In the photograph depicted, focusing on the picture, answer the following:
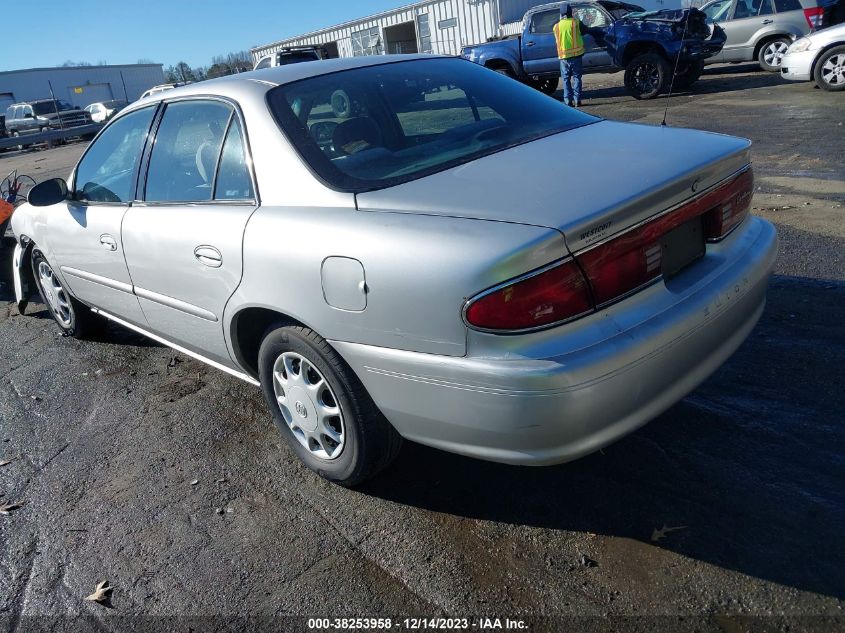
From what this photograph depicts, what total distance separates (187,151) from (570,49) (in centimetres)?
1164

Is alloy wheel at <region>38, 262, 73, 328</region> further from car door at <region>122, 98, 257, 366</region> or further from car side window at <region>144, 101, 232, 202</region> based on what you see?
car side window at <region>144, 101, 232, 202</region>

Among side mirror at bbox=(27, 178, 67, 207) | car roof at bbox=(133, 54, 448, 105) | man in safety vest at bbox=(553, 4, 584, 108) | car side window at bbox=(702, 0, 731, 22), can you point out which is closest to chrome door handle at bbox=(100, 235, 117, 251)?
side mirror at bbox=(27, 178, 67, 207)

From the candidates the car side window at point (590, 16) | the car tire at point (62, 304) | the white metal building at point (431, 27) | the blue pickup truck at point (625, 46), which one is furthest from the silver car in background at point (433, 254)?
the white metal building at point (431, 27)

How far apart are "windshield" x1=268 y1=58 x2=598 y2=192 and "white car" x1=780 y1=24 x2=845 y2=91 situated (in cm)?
1014

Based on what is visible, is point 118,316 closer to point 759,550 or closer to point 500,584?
point 500,584

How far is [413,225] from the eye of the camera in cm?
234

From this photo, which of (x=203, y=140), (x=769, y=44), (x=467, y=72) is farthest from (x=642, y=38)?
(x=203, y=140)

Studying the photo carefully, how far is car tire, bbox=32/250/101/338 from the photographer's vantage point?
16.4 feet

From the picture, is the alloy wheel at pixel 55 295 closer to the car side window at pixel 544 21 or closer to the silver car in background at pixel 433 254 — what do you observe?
the silver car in background at pixel 433 254

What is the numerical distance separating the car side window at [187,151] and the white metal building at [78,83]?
165ft

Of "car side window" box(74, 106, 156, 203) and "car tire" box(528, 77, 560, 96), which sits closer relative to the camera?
"car side window" box(74, 106, 156, 203)

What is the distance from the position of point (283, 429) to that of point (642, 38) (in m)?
13.2

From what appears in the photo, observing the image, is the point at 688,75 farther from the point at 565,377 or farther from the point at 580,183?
the point at 565,377

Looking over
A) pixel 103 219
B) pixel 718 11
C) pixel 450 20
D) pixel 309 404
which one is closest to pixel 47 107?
pixel 450 20
